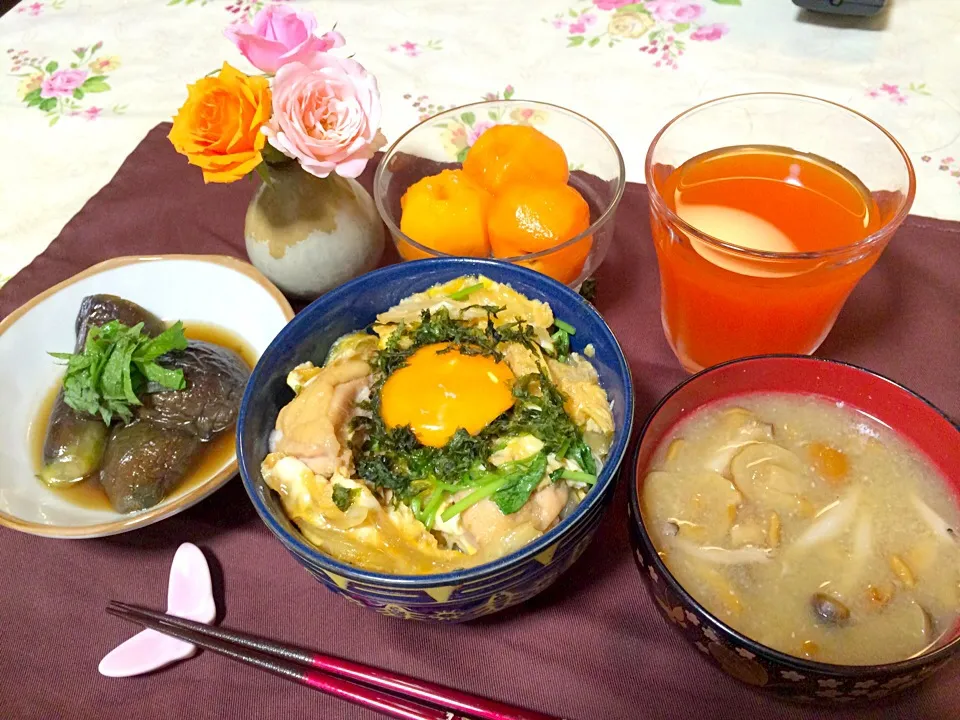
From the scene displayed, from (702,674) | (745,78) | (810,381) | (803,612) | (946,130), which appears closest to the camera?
(803,612)

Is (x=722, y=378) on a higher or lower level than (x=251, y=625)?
higher

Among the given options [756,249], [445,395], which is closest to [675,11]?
[756,249]

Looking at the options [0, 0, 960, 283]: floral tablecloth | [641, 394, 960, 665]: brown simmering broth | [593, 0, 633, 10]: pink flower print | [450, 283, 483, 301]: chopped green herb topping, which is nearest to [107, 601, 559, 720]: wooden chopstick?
[641, 394, 960, 665]: brown simmering broth

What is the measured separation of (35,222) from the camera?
220 cm

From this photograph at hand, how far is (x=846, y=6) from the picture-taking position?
2373 millimetres

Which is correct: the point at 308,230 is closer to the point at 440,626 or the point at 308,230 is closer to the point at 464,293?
the point at 464,293

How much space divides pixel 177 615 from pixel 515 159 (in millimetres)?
1259

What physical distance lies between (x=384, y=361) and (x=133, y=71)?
6.63 feet

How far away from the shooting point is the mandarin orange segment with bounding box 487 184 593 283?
1619mm

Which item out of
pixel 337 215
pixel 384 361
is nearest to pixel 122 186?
pixel 337 215

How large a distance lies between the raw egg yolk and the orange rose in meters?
0.55

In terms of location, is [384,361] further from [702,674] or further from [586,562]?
[702,674]

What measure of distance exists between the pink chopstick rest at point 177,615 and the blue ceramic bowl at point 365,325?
295 millimetres

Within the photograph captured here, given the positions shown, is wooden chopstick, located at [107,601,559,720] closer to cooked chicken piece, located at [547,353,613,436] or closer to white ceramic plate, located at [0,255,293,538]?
white ceramic plate, located at [0,255,293,538]
